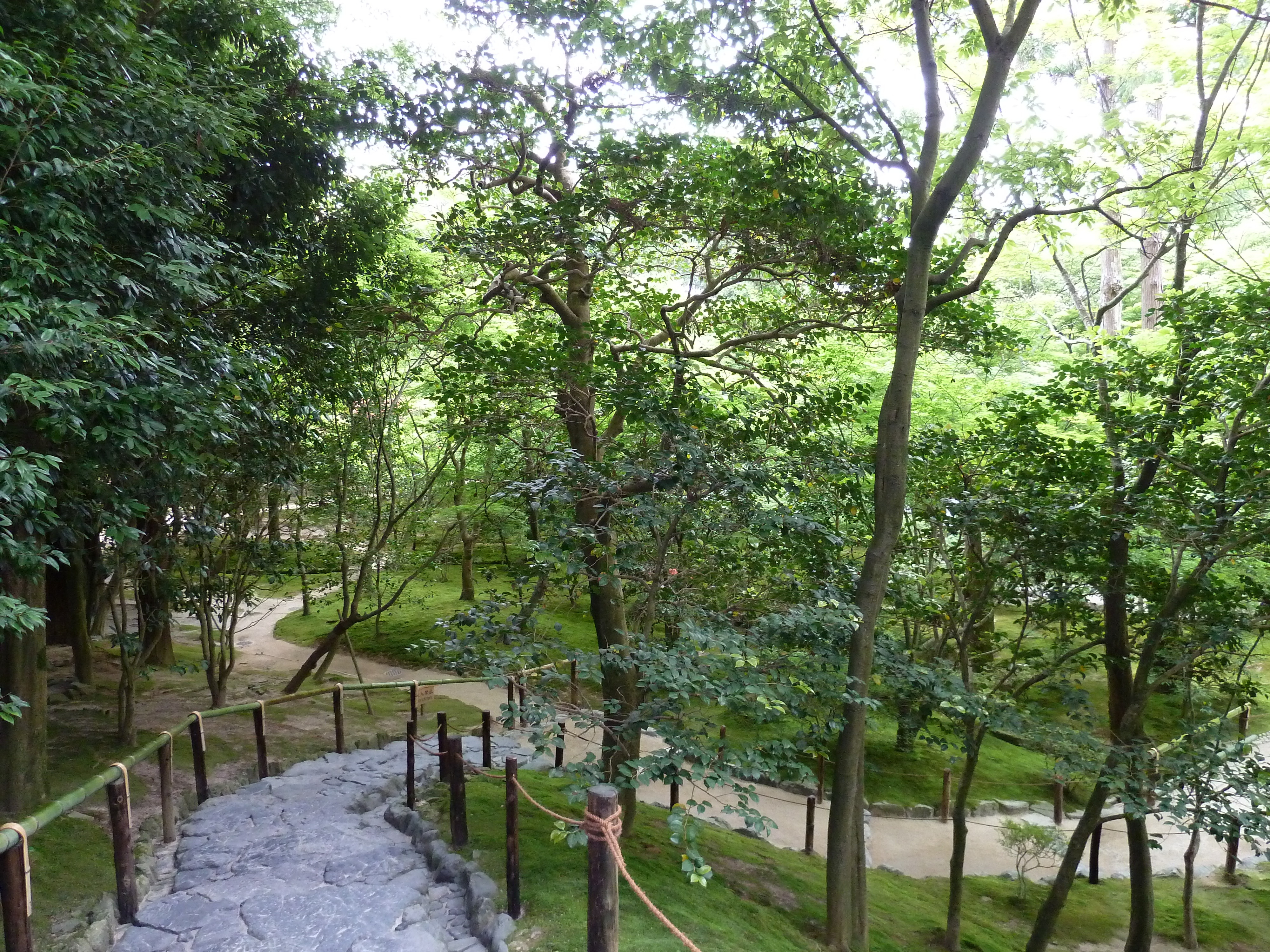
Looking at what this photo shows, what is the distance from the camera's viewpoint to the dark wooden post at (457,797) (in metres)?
6.32

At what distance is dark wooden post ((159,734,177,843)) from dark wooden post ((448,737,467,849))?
218 cm

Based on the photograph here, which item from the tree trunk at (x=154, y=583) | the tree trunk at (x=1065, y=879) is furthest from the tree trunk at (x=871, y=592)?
the tree trunk at (x=154, y=583)

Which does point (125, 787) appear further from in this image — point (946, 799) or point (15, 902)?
point (946, 799)

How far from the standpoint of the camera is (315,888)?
570cm

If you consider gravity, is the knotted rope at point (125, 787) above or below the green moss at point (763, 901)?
above

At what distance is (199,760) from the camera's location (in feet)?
23.7

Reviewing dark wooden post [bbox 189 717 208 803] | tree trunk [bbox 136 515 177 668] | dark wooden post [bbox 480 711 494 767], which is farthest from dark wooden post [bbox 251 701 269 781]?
dark wooden post [bbox 480 711 494 767]

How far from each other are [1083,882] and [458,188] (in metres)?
11.7

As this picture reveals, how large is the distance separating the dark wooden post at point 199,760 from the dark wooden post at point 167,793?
0.52 m

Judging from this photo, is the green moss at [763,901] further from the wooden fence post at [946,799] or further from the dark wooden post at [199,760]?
the dark wooden post at [199,760]

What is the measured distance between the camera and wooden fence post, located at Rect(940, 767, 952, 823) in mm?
11445

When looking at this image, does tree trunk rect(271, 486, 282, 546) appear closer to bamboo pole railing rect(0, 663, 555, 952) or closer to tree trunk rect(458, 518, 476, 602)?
bamboo pole railing rect(0, 663, 555, 952)

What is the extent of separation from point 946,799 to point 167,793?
32.9ft

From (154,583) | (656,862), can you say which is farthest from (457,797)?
(154,583)
